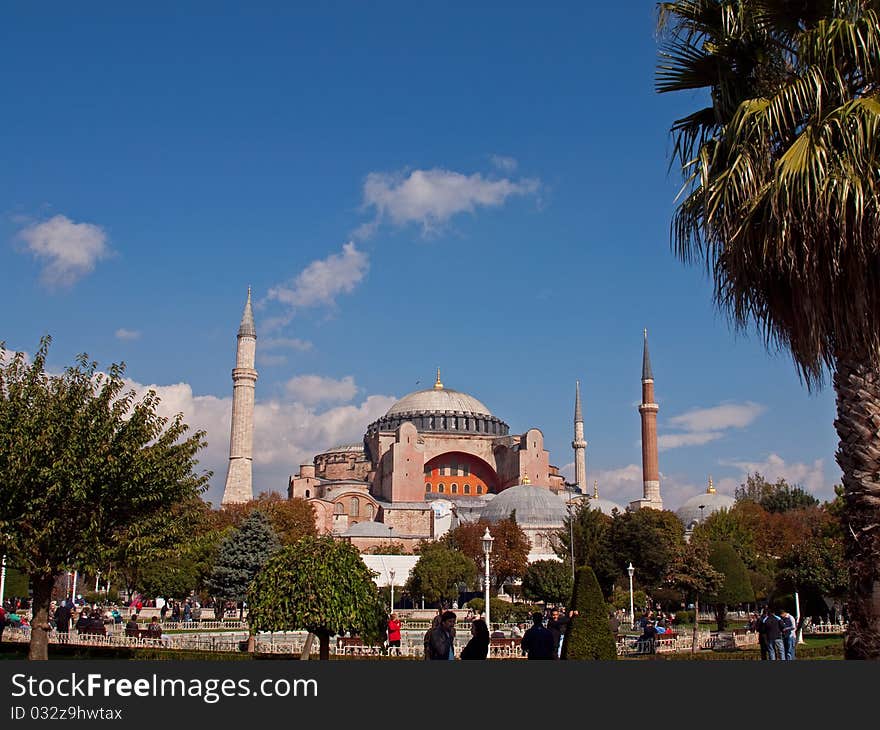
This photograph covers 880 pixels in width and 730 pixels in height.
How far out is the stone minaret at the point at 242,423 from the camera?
2178 inches

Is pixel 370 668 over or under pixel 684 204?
under

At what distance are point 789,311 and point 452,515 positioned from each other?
51711 mm

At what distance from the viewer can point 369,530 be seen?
5378 cm

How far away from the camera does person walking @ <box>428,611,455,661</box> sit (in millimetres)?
8828

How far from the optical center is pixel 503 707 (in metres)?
5.79

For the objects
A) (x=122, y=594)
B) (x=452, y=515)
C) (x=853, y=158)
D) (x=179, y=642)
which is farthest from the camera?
(x=452, y=515)

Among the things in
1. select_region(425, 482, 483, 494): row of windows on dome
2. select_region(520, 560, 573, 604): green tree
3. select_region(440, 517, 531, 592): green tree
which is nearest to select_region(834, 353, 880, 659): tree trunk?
select_region(520, 560, 573, 604): green tree

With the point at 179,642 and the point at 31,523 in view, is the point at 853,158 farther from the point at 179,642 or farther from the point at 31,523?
the point at 179,642

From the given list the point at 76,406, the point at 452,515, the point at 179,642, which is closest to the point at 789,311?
the point at 76,406

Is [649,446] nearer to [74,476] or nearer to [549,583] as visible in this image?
[549,583]

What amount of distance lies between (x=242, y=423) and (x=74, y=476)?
43661 mm

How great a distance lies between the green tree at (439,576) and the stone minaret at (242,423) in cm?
1885

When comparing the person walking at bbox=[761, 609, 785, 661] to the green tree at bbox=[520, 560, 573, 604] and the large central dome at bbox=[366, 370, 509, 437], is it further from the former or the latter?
the large central dome at bbox=[366, 370, 509, 437]

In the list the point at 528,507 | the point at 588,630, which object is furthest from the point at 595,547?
the point at 588,630
